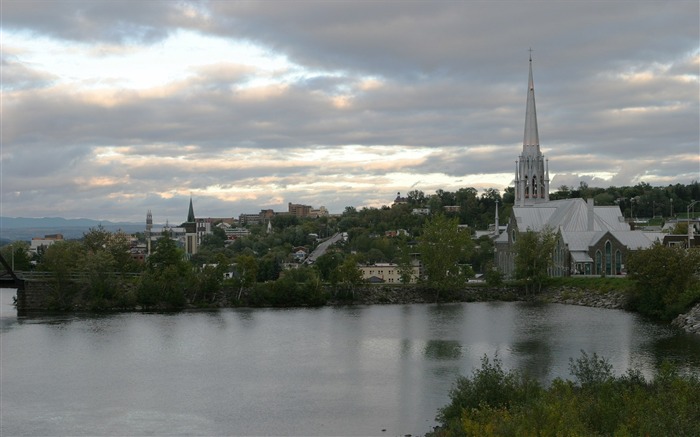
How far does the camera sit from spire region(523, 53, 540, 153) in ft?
302

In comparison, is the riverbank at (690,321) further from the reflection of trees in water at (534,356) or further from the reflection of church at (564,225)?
the reflection of church at (564,225)

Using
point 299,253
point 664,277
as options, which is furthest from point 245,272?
point 299,253

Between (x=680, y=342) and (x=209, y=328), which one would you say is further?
(x=209, y=328)

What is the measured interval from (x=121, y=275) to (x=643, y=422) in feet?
194

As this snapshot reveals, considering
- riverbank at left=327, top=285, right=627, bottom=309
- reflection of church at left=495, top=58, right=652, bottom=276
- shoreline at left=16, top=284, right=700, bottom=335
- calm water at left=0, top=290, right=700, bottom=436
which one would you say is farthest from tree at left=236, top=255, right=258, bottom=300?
reflection of church at left=495, top=58, right=652, bottom=276

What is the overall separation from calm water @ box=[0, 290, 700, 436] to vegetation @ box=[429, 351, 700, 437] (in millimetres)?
2817

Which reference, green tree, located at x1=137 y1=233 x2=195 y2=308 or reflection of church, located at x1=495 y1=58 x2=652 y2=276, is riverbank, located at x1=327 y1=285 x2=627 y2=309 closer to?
reflection of church, located at x1=495 y1=58 x2=652 y2=276

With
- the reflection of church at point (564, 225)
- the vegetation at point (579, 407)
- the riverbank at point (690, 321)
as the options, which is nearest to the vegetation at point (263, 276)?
the riverbank at point (690, 321)

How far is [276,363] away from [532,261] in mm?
39012

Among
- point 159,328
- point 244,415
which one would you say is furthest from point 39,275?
point 244,415

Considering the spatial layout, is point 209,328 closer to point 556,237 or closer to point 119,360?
point 119,360

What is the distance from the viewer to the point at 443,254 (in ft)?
238

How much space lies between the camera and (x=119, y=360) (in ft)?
129

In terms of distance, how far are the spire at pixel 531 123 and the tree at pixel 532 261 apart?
22.0 meters
